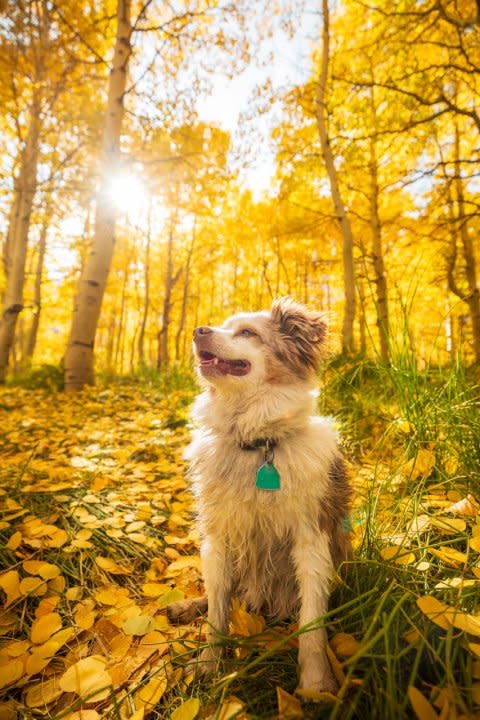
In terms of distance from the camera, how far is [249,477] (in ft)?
5.67

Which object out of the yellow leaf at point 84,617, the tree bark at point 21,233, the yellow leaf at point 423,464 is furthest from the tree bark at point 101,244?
the yellow leaf at point 423,464

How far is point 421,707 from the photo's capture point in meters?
0.94

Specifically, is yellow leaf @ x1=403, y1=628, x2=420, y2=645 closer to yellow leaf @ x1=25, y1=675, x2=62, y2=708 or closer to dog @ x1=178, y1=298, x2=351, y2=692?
dog @ x1=178, y1=298, x2=351, y2=692

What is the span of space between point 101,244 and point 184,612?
6854mm

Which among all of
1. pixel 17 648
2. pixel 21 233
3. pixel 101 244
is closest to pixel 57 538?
pixel 17 648

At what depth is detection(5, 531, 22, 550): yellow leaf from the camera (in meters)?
2.01

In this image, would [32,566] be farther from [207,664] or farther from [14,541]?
[207,664]

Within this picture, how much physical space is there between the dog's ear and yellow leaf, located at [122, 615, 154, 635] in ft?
5.20

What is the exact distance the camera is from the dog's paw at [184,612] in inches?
73.1

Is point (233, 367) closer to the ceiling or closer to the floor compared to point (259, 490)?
closer to the ceiling

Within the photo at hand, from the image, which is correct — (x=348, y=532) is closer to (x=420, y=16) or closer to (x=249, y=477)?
(x=249, y=477)

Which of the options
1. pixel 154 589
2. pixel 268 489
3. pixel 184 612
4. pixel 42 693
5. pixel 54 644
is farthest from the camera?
pixel 154 589

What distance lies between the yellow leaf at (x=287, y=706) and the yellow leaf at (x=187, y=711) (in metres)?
0.30

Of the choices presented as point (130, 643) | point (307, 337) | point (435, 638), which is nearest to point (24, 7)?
point (307, 337)
